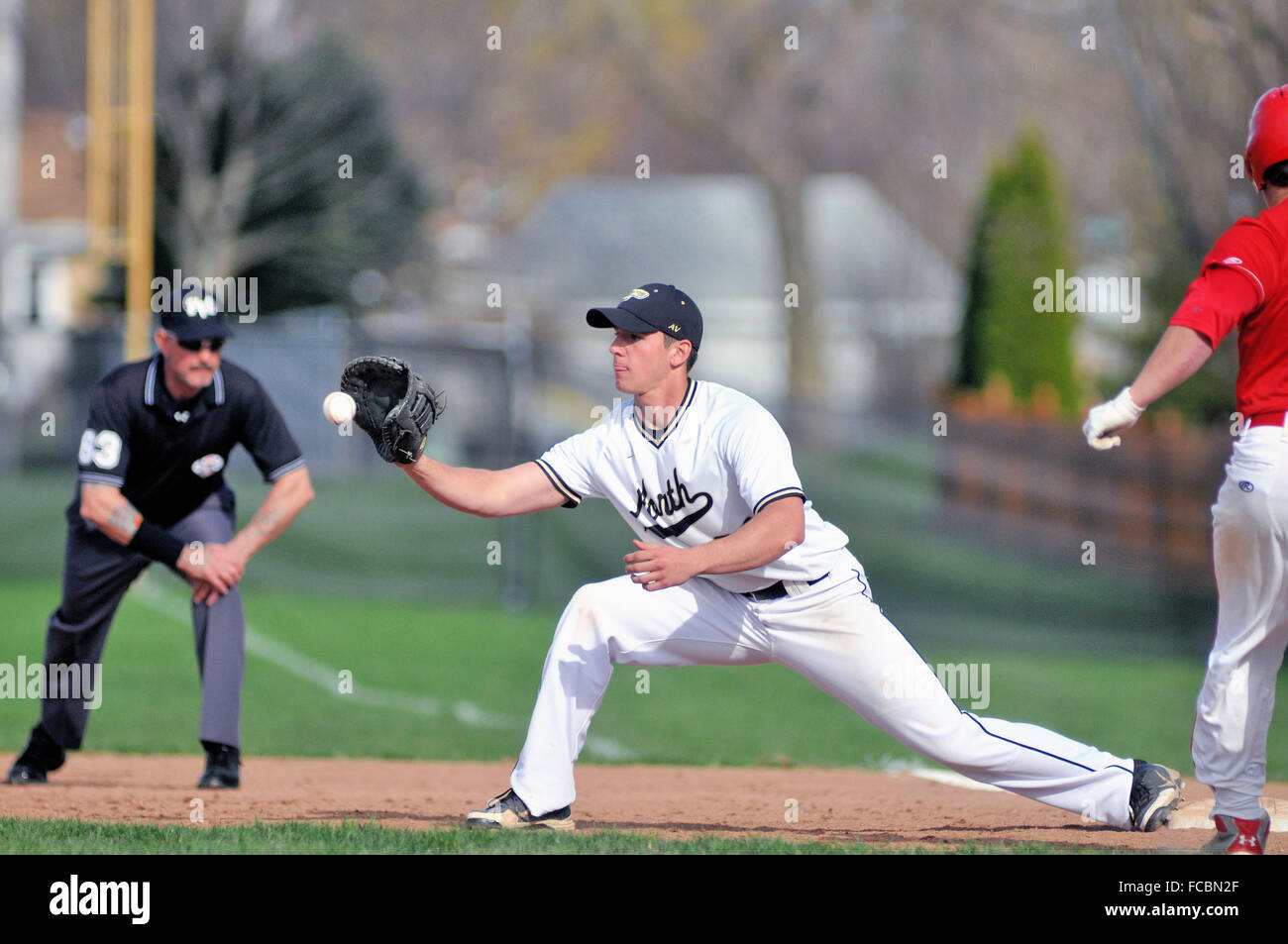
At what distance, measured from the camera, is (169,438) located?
615 centimetres

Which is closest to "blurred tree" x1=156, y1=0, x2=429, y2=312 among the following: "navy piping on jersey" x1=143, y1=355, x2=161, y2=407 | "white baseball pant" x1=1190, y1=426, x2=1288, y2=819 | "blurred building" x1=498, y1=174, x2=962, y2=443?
"blurred building" x1=498, y1=174, x2=962, y2=443

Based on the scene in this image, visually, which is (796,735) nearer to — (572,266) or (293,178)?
(293,178)

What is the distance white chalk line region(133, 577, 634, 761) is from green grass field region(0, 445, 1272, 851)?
0.03 metres

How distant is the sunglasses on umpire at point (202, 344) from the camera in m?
5.92

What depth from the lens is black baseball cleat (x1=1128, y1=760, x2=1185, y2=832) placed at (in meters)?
4.82

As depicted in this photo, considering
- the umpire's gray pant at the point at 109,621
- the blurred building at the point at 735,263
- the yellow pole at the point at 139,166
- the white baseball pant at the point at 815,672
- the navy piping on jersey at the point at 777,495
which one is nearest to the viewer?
the navy piping on jersey at the point at 777,495

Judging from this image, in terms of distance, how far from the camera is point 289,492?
20.6 ft

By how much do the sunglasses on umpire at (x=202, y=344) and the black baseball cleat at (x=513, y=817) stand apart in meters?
2.22

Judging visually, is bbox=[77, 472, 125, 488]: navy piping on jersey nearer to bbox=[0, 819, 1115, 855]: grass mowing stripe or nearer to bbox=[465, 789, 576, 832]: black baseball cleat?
bbox=[0, 819, 1115, 855]: grass mowing stripe

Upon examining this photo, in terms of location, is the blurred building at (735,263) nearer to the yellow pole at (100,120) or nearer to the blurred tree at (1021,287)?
the blurred tree at (1021,287)

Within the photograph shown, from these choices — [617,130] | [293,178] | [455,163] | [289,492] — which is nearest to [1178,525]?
[289,492]

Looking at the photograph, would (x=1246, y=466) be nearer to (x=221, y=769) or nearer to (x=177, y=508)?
(x=221, y=769)

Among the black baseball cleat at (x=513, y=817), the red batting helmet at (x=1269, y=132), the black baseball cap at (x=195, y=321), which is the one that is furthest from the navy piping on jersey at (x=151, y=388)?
the red batting helmet at (x=1269, y=132)

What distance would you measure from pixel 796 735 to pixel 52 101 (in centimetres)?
1918
